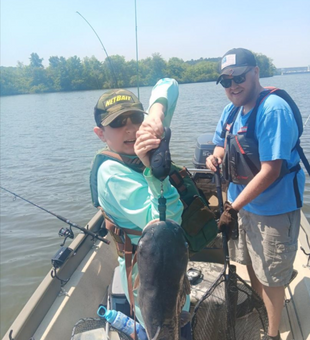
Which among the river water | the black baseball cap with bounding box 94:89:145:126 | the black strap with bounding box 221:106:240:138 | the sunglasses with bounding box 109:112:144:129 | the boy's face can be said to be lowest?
the river water

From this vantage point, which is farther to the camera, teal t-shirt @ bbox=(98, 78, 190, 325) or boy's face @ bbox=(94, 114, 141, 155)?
boy's face @ bbox=(94, 114, 141, 155)

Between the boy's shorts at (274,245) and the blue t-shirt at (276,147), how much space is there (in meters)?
0.09

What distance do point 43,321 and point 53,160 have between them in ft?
39.9

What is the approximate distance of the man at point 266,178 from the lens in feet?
8.21

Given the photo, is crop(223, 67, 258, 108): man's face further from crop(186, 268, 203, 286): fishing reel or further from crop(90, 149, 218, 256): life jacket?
crop(186, 268, 203, 286): fishing reel

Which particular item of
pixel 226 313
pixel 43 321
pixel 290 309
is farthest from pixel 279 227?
pixel 43 321

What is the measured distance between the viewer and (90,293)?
356cm

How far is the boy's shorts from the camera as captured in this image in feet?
8.91

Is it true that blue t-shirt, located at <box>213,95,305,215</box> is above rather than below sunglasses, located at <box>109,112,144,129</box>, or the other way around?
below

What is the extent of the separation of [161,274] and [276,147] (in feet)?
5.24

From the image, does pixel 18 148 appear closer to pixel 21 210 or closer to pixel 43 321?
pixel 21 210

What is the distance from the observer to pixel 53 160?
46.8ft

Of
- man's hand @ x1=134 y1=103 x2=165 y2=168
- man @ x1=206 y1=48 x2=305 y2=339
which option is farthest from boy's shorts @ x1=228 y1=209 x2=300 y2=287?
man's hand @ x1=134 y1=103 x2=165 y2=168

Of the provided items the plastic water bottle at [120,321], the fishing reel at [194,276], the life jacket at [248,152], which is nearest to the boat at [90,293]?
the fishing reel at [194,276]
